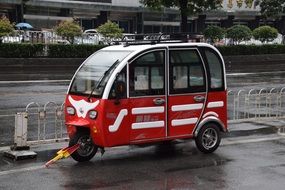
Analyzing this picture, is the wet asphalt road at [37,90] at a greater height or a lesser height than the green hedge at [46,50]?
lesser

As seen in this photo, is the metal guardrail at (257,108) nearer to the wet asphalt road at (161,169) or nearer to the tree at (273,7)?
the wet asphalt road at (161,169)

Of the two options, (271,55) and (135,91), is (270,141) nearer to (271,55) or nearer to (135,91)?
(135,91)

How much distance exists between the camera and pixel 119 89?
8.88 m

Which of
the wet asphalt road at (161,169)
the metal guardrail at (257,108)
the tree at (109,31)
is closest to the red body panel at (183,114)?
the wet asphalt road at (161,169)


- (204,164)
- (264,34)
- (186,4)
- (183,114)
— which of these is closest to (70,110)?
(183,114)

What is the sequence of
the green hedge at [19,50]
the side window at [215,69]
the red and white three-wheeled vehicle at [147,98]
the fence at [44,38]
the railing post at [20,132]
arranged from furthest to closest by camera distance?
1. the fence at [44,38]
2. the green hedge at [19,50]
3. the side window at [215,69]
4. the railing post at [20,132]
5. the red and white three-wheeled vehicle at [147,98]

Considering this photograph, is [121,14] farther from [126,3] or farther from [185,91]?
[185,91]

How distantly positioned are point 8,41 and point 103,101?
74.3 ft

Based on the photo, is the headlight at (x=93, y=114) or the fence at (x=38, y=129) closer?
the headlight at (x=93, y=114)

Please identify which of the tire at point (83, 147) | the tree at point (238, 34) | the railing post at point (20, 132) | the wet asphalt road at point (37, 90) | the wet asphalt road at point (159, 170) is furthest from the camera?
the tree at point (238, 34)

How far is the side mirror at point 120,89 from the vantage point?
29.1 feet

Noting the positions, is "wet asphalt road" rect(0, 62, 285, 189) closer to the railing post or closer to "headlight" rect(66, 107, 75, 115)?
the railing post

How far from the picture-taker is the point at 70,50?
1239 inches

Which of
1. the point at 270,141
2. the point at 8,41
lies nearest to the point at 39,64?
the point at 8,41
